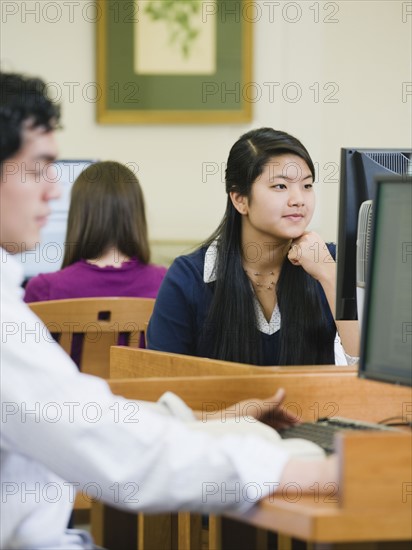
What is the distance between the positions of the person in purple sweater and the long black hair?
0.48 metres

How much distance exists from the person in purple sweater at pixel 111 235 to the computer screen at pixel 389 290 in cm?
144

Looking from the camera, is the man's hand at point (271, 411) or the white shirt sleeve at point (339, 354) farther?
the white shirt sleeve at point (339, 354)

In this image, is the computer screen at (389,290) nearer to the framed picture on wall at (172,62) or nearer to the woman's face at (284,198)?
the woman's face at (284,198)

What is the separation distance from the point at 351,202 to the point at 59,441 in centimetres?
107

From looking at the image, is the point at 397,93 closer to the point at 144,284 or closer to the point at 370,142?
the point at 370,142

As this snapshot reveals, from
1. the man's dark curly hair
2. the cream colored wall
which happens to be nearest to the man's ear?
the man's dark curly hair

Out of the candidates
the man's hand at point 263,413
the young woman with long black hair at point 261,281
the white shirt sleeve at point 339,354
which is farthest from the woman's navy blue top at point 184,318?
the man's hand at point 263,413

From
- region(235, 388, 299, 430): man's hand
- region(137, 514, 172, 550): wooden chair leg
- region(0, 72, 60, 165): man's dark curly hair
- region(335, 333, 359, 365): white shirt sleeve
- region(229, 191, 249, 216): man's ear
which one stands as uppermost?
region(0, 72, 60, 165): man's dark curly hair

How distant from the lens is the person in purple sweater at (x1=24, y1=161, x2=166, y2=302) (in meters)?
2.90

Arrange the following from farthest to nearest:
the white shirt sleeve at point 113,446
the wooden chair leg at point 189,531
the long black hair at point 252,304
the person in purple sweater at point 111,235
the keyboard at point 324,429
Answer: the person in purple sweater at point 111,235 → the long black hair at point 252,304 → the wooden chair leg at point 189,531 → the keyboard at point 324,429 → the white shirt sleeve at point 113,446

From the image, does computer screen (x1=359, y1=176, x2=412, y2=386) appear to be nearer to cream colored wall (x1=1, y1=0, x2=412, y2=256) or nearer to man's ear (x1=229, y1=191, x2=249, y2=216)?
man's ear (x1=229, y1=191, x2=249, y2=216)

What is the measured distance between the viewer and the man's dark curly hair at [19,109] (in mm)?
1246

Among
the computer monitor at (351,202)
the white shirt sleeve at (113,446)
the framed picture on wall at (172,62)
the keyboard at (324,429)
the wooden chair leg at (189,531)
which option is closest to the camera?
the white shirt sleeve at (113,446)

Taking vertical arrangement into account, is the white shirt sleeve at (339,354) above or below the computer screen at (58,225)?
below
